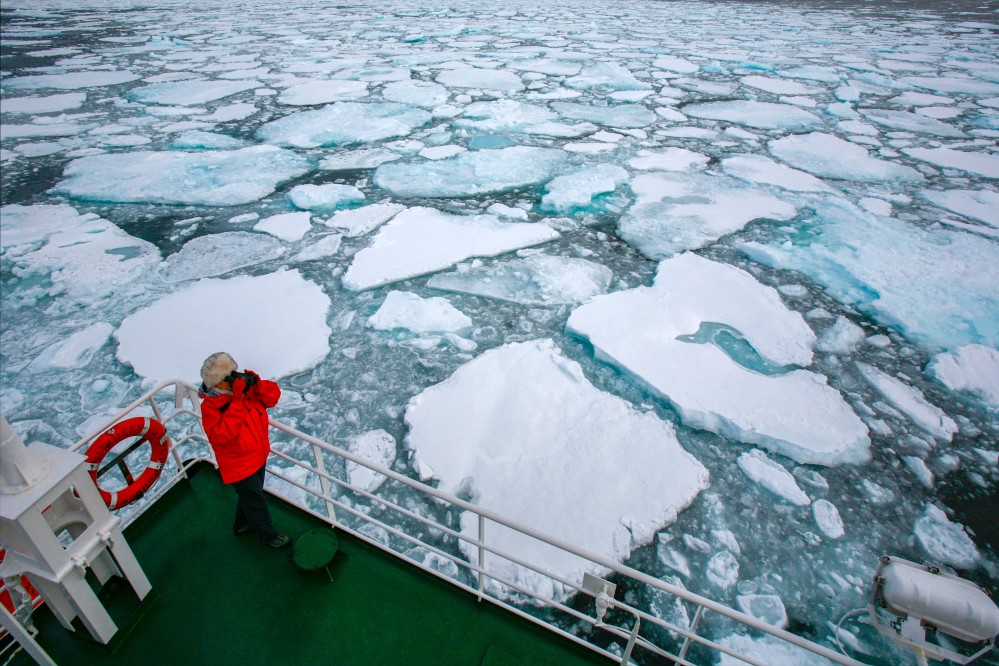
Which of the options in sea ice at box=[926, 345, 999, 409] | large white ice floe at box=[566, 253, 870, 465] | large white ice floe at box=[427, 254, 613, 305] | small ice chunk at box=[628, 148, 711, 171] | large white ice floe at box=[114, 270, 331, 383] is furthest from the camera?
small ice chunk at box=[628, 148, 711, 171]

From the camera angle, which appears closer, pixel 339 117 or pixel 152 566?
pixel 152 566

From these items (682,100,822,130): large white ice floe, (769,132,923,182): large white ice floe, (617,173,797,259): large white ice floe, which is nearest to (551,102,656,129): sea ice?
(682,100,822,130): large white ice floe

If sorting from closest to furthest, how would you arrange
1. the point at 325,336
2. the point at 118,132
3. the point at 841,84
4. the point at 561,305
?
the point at 325,336, the point at 561,305, the point at 118,132, the point at 841,84

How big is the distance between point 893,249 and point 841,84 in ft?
18.0

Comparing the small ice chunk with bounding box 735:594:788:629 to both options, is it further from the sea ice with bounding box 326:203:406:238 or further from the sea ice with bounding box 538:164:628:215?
the sea ice with bounding box 326:203:406:238

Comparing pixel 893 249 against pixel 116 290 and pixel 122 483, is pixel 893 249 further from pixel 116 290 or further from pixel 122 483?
pixel 116 290

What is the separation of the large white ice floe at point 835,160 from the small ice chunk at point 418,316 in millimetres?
3868

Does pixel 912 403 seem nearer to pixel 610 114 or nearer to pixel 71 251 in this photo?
pixel 610 114

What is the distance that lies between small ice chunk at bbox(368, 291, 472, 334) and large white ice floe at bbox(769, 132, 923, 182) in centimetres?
387

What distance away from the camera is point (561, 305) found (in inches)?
117

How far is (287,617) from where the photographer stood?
1.46m

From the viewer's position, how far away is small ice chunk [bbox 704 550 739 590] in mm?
1733

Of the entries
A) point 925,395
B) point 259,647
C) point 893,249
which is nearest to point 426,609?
point 259,647

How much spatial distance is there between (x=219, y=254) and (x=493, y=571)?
2889 mm
